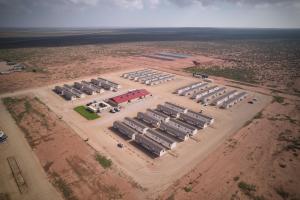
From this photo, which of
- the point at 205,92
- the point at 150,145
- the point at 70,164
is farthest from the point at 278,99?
the point at 70,164

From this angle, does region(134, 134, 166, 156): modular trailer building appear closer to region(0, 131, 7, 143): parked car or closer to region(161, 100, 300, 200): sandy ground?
region(161, 100, 300, 200): sandy ground

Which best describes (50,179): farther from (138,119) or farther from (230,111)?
(230,111)

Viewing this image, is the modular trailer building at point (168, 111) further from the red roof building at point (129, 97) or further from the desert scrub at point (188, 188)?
the desert scrub at point (188, 188)

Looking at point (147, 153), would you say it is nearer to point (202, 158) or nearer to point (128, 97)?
point (202, 158)

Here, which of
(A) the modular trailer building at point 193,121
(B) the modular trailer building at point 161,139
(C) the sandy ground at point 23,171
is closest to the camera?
(C) the sandy ground at point 23,171

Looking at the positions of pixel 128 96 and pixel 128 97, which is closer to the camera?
pixel 128 97

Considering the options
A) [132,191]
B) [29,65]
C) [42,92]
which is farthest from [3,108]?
[29,65]

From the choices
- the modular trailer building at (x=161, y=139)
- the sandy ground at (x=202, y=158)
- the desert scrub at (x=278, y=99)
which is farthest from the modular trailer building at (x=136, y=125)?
the desert scrub at (x=278, y=99)
